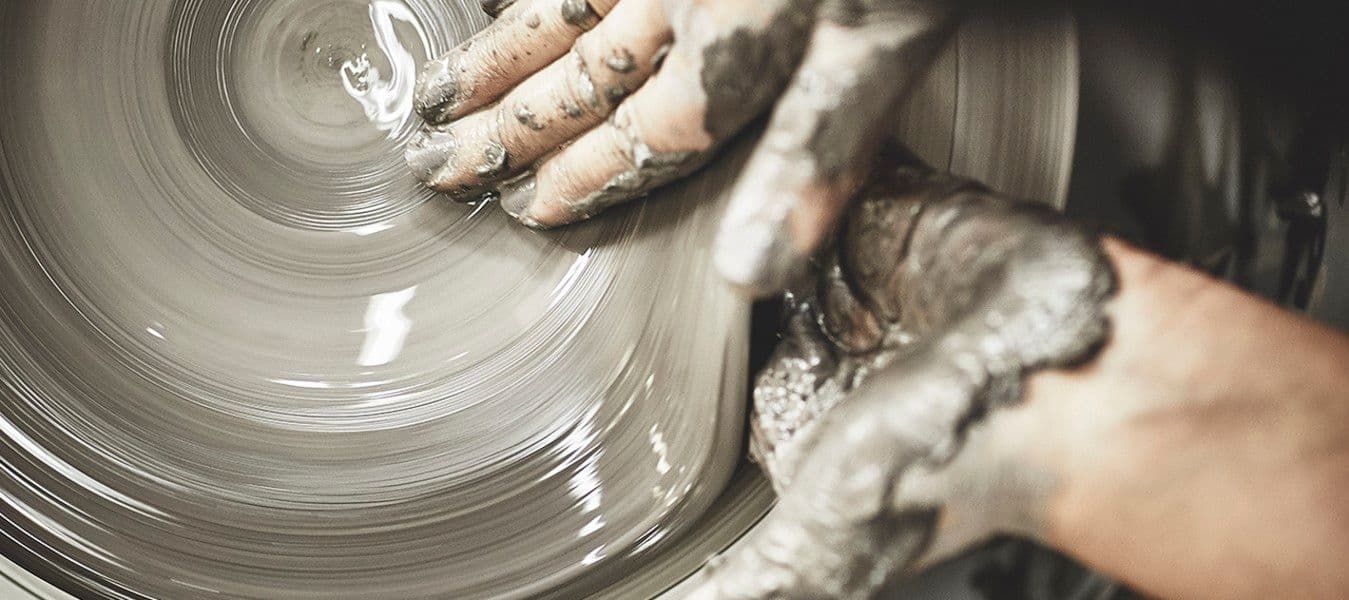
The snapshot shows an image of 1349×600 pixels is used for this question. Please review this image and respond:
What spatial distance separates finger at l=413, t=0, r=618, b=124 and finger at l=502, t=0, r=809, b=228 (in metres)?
0.14

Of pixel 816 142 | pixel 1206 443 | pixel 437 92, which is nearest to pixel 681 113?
pixel 816 142

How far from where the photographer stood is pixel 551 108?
1040 mm

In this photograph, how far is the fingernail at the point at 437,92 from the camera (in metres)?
1.14

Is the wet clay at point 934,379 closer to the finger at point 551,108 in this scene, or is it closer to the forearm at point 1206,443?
the forearm at point 1206,443

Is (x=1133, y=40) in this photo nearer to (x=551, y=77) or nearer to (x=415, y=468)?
(x=551, y=77)

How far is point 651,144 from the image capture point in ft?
3.08

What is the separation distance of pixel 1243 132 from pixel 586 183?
81 centimetres

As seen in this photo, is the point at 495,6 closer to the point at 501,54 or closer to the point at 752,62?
the point at 501,54

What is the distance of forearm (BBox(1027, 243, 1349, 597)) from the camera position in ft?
1.97

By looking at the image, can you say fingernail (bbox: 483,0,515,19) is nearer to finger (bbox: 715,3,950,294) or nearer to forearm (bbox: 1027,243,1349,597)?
finger (bbox: 715,3,950,294)

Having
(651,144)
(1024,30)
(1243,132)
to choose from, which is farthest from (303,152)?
(1243,132)

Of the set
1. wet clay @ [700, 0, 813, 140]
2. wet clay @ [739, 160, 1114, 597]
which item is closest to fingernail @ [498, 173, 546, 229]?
wet clay @ [700, 0, 813, 140]

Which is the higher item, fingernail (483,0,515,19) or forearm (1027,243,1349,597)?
fingernail (483,0,515,19)

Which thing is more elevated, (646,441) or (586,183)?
(586,183)
